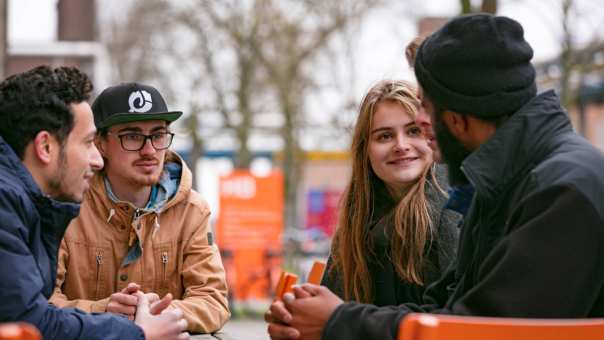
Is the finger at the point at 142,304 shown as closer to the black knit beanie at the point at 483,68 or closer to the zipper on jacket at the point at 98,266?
the zipper on jacket at the point at 98,266

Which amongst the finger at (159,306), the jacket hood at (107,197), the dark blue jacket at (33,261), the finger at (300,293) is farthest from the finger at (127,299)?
the finger at (300,293)

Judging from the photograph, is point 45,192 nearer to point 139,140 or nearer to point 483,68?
point 139,140

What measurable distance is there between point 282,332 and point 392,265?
1055 millimetres

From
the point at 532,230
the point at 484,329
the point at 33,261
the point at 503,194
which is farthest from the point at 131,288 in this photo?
the point at 484,329

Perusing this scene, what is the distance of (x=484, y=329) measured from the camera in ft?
6.25

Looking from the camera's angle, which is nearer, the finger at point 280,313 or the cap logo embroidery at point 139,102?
the finger at point 280,313

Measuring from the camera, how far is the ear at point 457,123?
2596 millimetres

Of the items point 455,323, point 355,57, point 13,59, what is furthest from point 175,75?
point 455,323

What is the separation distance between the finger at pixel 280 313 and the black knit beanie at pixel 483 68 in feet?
2.50

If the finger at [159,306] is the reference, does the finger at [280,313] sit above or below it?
above

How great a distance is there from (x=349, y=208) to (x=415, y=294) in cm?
53

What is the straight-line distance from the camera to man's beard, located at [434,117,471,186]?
105 inches

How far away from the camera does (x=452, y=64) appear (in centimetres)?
253

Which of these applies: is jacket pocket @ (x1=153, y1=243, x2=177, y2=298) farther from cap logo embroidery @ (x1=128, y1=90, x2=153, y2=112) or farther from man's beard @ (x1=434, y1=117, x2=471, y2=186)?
man's beard @ (x1=434, y1=117, x2=471, y2=186)
